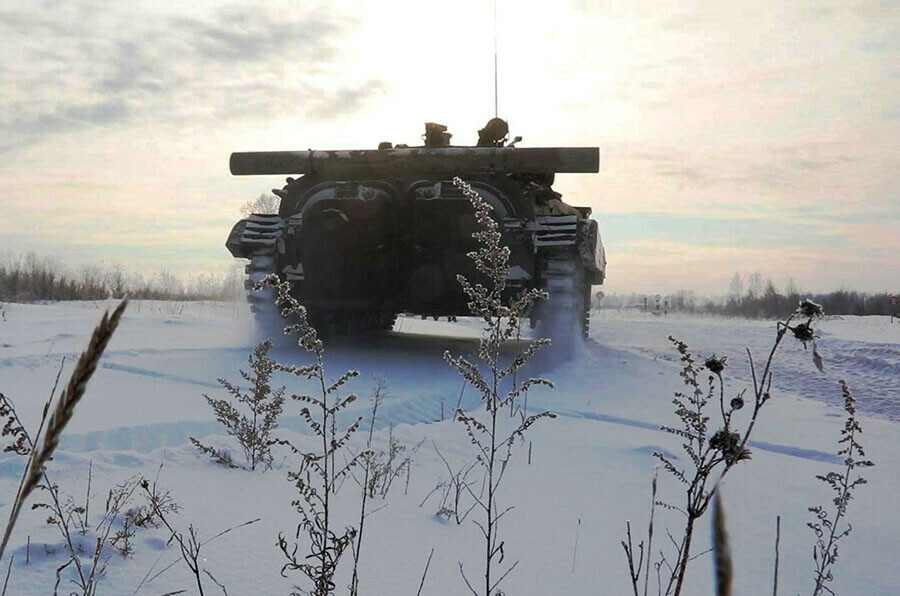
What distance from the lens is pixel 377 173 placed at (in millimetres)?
8922

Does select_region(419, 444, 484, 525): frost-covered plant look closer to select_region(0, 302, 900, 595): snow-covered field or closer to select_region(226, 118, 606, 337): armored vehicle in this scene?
select_region(0, 302, 900, 595): snow-covered field

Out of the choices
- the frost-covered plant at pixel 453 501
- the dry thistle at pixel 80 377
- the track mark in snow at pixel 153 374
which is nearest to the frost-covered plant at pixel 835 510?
the frost-covered plant at pixel 453 501

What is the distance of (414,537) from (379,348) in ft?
23.1

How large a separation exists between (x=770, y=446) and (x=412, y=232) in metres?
4.77

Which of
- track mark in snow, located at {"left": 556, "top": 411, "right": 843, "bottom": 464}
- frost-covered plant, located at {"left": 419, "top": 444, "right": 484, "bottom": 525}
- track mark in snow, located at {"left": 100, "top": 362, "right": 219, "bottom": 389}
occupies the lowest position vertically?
track mark in snow, located at {"left": 556, "top": 411, "right": 843, "bottom": 464}

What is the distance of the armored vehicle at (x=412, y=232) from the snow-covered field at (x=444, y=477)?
801 millimetres

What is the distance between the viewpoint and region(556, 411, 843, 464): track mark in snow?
15.4 ft

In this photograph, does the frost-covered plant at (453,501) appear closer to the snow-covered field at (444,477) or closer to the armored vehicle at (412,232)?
the snow-covered field at (444,477)

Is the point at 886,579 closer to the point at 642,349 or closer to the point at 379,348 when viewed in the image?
the point at 379,348

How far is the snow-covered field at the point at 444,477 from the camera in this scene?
2.31m

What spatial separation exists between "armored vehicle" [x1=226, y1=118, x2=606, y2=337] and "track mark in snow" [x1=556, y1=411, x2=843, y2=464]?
2.64 metres

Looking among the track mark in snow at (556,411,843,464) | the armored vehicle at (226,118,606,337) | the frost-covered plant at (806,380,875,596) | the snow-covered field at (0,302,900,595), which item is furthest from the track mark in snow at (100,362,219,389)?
the frost-covered plant at (806,380,875,596)

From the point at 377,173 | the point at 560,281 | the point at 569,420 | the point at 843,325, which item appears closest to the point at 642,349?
the point at 560,281

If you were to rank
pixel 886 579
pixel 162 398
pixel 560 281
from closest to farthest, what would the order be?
pixel 886 579 < pixel 162 398 < pixel 560 281
